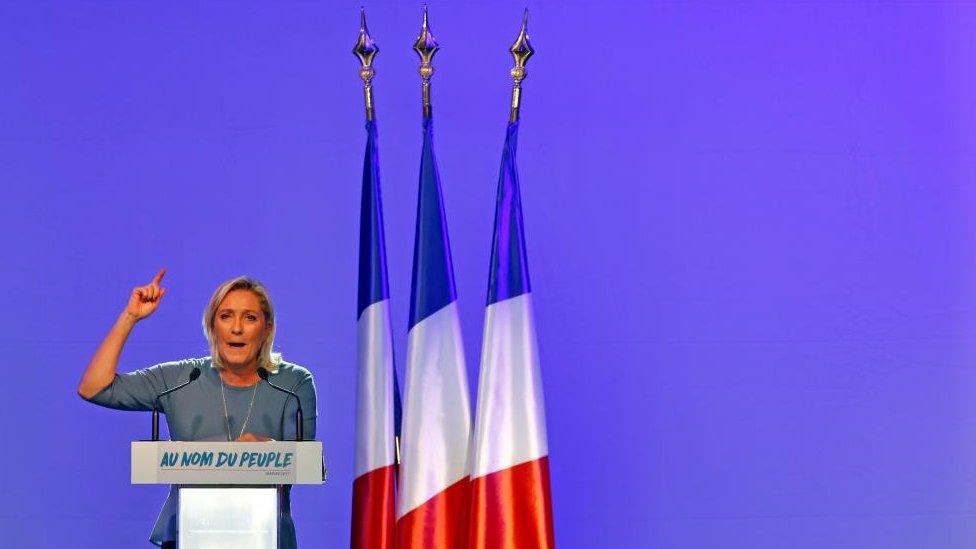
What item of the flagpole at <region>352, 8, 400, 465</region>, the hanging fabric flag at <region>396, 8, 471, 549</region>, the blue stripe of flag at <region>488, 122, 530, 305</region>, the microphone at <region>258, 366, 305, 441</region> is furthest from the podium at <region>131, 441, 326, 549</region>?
the blue stripe of flag at <region>488, 122, 530, 305</region>

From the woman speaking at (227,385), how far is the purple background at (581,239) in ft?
2.84

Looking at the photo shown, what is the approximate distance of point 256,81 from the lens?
4.18 metres

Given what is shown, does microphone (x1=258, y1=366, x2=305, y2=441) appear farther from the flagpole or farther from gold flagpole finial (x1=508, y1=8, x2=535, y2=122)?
gold flagpole finial (x1=508, y1=8, x2=535, y2=122)

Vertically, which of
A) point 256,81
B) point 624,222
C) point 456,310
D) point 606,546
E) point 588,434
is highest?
point 256,81

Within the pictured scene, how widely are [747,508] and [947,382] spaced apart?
0.74 m

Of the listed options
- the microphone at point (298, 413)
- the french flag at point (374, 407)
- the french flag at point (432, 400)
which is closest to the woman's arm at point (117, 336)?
the microphone at point (298, 413)

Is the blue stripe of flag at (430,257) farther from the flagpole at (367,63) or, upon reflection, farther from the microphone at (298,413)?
the microphone at (298,413)

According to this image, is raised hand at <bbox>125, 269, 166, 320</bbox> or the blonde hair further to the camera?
the blonde hair

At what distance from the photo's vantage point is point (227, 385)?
324 cm

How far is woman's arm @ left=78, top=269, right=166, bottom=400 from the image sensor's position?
122 inches

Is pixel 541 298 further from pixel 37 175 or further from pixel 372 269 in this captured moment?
pixel 37 175

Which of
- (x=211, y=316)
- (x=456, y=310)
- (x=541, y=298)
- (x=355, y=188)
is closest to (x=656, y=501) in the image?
(x=541, y=298)

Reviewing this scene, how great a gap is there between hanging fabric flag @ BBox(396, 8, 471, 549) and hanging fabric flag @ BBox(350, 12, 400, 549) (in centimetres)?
5

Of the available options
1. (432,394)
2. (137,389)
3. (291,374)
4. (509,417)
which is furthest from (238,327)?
(509,417)
